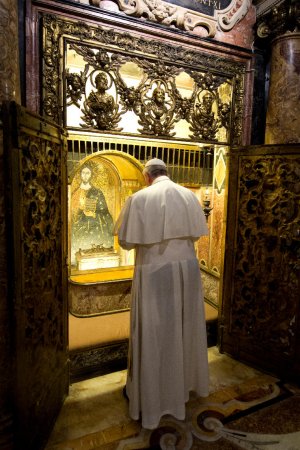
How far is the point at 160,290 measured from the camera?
2291mm

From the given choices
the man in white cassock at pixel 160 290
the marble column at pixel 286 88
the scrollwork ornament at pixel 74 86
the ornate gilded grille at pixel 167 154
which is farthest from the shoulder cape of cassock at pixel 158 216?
the marble column at pixel 286 88

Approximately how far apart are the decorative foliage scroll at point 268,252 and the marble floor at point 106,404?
0.39 meters

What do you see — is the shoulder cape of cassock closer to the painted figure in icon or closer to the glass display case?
the glass display case

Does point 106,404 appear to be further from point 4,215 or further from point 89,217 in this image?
point 89,217

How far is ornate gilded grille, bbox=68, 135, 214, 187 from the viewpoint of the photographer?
126 inches

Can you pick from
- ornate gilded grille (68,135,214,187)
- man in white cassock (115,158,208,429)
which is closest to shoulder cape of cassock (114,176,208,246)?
man in white cassock (115,158,208,429)

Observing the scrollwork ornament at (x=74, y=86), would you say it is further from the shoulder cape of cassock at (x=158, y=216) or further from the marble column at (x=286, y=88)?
the marble column at (x=286, y=88)

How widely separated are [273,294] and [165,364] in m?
1.37

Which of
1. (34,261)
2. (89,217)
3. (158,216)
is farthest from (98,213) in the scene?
(34,261)

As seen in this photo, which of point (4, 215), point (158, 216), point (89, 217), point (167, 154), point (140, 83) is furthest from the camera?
point (89, 217)

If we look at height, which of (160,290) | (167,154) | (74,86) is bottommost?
(160,290)

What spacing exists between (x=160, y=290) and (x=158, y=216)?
550 millimetres

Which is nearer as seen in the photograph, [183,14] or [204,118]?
[183,14]

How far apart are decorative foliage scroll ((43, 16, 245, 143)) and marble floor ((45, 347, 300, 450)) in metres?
2.35
